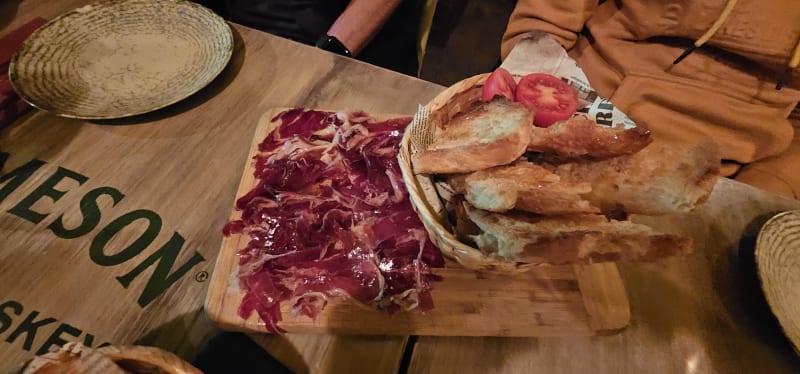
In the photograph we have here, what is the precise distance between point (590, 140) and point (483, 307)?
1.26 ft

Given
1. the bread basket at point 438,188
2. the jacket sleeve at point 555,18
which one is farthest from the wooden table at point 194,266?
the jacket sleeve at point 555,18

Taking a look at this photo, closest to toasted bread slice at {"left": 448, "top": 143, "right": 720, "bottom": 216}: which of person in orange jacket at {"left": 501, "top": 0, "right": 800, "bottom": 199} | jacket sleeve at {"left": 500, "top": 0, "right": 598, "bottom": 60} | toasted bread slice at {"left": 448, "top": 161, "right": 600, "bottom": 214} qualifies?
toasted bread slice at {"left": 448, "top": 161, "right": 600, "bottom": 214}

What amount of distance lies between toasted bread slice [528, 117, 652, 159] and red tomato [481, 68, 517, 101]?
0.26 meters

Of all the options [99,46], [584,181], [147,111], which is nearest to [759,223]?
[584,181]

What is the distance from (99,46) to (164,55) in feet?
0.59

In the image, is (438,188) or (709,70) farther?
(709,70)

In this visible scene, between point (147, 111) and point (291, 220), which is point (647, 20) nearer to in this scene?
point (291, 220)

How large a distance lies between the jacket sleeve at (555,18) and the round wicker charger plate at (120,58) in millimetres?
977

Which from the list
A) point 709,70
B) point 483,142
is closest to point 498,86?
point 483,142

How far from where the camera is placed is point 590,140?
0.83 m

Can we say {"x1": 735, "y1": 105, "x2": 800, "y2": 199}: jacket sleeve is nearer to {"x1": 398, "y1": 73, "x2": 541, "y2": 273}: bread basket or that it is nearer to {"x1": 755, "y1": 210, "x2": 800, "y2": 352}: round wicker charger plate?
{"x1": 755, "y1": 210, "x2": 800, "y2": 352}: round wicker charger plate

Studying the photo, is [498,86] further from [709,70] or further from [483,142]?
[709,70]

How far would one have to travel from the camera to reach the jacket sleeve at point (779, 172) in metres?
1.39

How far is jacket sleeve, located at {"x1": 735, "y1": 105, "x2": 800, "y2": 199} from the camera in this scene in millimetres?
1389
